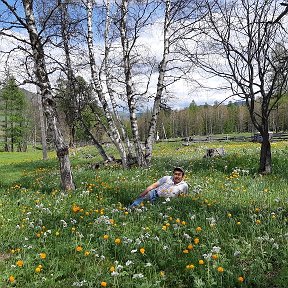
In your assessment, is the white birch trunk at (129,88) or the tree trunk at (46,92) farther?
the white birch trunk at (129,88)

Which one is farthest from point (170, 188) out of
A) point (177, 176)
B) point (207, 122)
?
point (207, 122)

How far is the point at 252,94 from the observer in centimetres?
1143

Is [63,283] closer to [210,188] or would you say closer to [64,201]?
[64,201]

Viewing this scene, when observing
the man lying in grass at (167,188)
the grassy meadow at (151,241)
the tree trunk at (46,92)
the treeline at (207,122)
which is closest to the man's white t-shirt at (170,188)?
the man lying in grass at (167,188)

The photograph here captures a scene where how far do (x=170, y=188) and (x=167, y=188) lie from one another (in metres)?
0.13


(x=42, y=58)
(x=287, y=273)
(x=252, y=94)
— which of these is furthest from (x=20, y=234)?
(x=252, y=94)

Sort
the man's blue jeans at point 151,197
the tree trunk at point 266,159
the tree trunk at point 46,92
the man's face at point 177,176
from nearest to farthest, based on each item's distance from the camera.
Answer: the man's blue jeans at point 151,197 < the man's face at point 177,176 < the tree trunk at point 46,92 < the tree trunk at point 266,159

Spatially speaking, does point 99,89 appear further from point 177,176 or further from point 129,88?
point 177,176

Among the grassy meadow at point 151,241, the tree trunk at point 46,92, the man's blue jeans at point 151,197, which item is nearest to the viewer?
the grassy meadow at point 151,241

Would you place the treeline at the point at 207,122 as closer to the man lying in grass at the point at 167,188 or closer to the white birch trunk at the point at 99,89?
the white birch trunk at the point at 99,89

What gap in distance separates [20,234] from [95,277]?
2.47 m

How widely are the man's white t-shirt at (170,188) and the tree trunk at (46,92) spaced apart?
2.99 m

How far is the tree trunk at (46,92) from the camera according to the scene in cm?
975

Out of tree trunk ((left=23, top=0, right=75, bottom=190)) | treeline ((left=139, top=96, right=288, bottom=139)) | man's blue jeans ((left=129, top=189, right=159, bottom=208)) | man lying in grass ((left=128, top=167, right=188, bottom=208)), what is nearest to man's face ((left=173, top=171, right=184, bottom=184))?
man lying in grass ((left=128, top=167, right=188, bottom=208))
